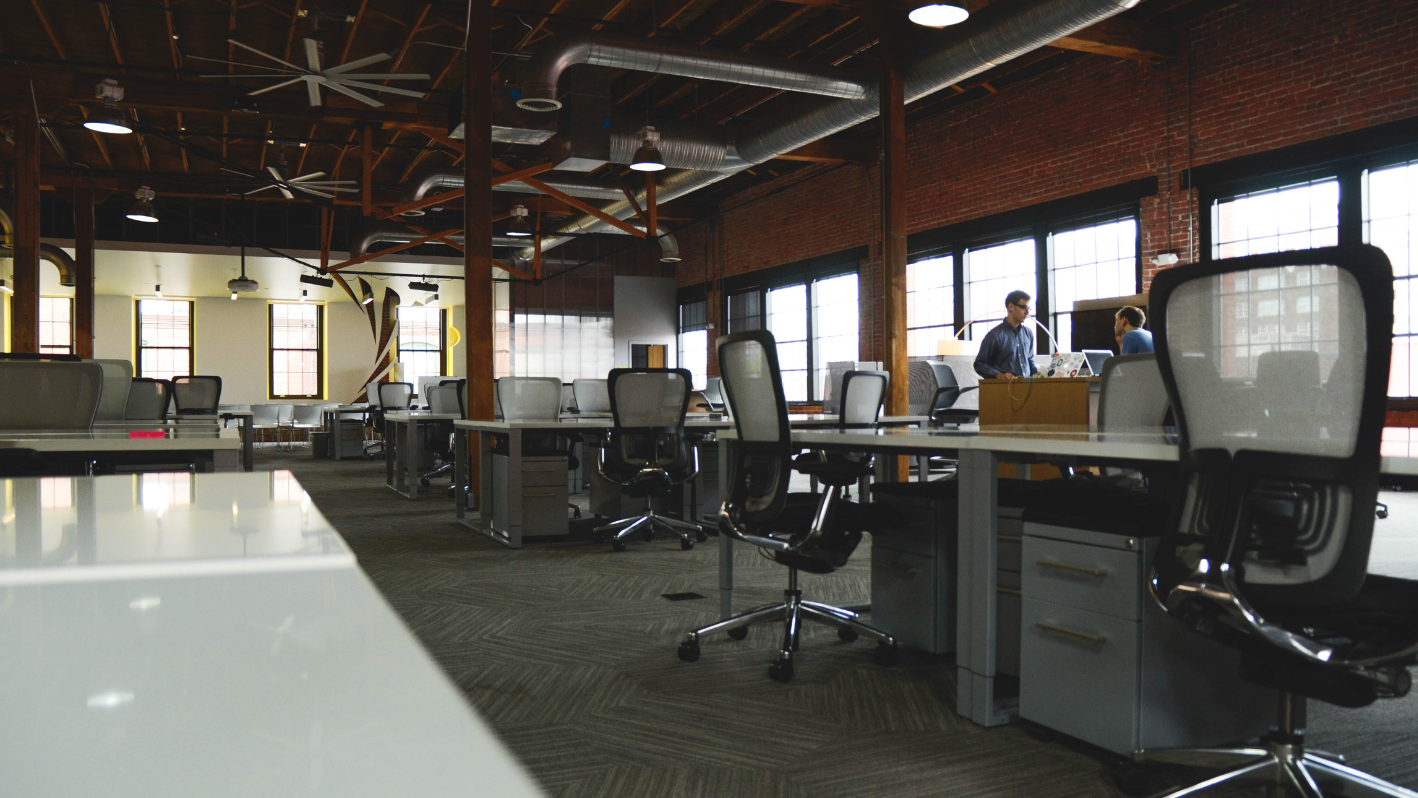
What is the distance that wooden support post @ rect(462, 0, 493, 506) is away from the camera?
7387 mm

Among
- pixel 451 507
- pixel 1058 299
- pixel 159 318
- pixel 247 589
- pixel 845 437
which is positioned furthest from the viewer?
pixel 159 318

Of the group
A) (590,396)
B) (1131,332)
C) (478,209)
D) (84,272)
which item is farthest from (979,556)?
(84,272)

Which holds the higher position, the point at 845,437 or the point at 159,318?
the point at 159,318

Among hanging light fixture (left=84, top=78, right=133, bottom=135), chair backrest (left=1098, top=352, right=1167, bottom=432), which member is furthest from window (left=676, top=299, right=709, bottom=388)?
chair backrest (left=1098, top=352, right=1167, bottom=432)

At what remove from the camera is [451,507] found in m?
7.80

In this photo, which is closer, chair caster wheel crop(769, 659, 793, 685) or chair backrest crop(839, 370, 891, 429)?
chair caster wheel crop(769, 659, 793, 685)

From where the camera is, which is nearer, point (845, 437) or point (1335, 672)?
point (1335, 672)

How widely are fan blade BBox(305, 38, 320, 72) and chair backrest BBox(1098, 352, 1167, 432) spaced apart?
19.3ft

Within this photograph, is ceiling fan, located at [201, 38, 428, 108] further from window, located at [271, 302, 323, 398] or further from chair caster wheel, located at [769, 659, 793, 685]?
window, located at [271, 302, 323, 398]

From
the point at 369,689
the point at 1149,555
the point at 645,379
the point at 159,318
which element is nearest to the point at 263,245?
the point at 159,318

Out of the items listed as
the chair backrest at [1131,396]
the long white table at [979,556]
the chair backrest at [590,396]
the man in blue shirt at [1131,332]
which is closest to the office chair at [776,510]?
the long white table at [979,556]

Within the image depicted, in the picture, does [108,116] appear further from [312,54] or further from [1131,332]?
[1131,332]

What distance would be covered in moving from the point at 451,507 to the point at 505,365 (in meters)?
9.81

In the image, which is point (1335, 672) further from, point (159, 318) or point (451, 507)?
point (159, 318)
